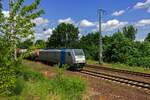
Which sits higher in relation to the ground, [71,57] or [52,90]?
[71,57]

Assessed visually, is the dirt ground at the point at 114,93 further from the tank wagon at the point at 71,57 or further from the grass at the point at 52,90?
the tank wagon at the point at 71,57

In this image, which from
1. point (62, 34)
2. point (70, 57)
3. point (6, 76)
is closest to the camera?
point (6, 76)

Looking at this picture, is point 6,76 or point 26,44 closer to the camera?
point 6,76

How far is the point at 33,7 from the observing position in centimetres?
621

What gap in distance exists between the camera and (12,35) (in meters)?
5.95

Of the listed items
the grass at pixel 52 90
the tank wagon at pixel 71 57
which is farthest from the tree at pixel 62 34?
the grass at pixel 52 90

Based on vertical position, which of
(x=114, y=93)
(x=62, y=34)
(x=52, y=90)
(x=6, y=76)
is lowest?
(x=114, y=93)

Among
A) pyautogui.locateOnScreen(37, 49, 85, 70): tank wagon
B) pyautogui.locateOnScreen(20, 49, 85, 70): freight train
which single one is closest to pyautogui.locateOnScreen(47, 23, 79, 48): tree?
pyautogui.locateOnScreen(20, 49, 85, 70): freight train

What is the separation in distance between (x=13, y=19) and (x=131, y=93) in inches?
484

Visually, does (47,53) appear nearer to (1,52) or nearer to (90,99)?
(90,99)

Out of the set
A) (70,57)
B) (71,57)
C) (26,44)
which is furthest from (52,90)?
(70,57)

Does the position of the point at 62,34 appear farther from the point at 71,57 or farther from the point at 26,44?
the point at 26,44

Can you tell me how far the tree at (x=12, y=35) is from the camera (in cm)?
579

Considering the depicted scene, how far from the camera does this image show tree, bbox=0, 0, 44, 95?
19.0ft
